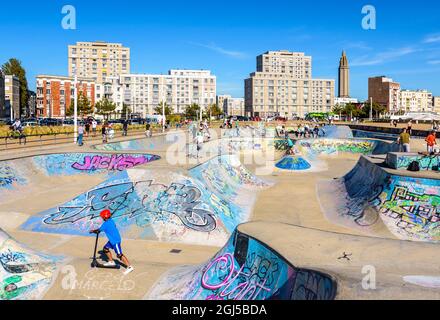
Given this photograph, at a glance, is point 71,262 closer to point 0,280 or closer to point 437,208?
point 0,280

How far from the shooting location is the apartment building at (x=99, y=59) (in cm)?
15012

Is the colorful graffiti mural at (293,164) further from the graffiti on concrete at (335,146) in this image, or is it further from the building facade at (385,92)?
the building facade at (385,92)

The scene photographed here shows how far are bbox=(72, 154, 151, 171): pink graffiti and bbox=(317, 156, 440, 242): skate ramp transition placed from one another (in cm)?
947

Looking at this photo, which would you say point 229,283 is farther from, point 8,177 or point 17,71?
point 17,71

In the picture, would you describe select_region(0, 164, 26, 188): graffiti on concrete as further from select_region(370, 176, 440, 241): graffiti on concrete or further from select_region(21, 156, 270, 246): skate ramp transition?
select_region(370, 176, 440, 241): graffiti on concrete

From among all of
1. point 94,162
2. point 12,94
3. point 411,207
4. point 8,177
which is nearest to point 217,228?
point 411,207

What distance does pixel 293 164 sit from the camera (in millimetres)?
26625

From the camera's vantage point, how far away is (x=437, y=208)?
12.4 metres

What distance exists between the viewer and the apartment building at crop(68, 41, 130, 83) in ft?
493

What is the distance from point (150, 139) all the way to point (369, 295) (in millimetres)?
29353

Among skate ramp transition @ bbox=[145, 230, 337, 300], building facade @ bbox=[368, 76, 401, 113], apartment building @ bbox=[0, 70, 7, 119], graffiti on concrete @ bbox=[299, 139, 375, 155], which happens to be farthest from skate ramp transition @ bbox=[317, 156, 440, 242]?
building facade @ bbox=[368, 76, 401, 113]

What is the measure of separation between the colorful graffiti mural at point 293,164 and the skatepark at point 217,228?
428 millimetres

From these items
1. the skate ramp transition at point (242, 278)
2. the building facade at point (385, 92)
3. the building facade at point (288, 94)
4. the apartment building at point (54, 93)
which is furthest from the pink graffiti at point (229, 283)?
the building facade at point (385, 92)

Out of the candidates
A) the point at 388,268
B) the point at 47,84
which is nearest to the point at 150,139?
the point at 388,268
